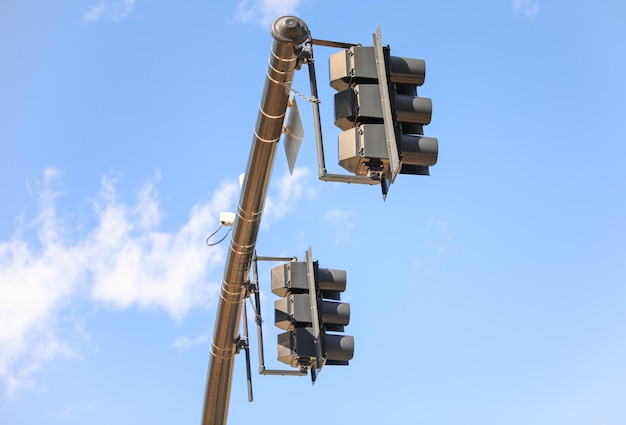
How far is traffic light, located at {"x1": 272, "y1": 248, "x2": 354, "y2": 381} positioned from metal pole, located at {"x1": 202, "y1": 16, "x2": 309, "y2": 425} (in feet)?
1.88

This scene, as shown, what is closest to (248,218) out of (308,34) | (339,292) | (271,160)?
(271,160)

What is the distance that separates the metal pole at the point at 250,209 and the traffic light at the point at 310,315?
22.5 inches

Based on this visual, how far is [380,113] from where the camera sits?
25.8 feet

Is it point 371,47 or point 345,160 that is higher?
point 371,47

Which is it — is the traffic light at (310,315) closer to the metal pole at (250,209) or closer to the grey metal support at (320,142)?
the metal pole at (250,209)

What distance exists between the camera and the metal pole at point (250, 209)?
8.80 metres

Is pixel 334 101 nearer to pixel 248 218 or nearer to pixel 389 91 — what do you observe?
pixel 389 91

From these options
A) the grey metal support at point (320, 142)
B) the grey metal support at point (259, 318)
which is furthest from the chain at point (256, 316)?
the grey metal support at point (320, 142)

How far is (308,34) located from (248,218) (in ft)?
7.62

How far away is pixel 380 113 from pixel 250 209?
2.67m

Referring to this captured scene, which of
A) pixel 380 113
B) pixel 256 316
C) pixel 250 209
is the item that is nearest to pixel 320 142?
pixel 380 113

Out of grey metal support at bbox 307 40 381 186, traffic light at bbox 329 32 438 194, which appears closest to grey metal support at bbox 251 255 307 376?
grey metal support at bbox 307 40 381 186

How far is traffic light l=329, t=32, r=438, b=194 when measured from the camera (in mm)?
7652

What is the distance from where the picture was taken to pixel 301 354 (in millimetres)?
10430
